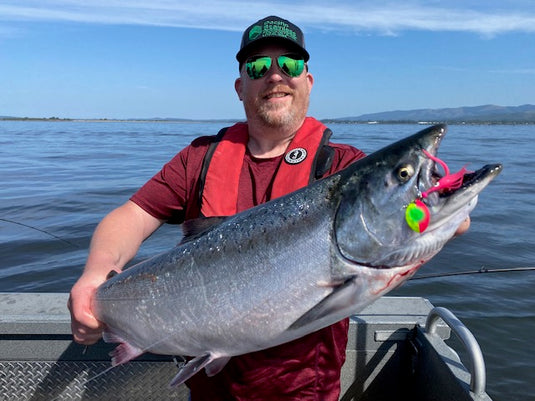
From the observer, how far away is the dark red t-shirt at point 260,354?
276 centimetres

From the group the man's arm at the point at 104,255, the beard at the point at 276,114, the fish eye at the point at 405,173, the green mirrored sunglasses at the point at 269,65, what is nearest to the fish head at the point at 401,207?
the fish eye at the point at 405,173

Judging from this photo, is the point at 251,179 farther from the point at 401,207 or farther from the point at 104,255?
the point at 401,207

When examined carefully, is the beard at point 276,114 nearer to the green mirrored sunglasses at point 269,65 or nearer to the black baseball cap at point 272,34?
the green mirrored sunglasses at point 269,65

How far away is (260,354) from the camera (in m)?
2.76

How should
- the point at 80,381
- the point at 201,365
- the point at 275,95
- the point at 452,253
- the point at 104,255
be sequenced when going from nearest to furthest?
the point at 201,365
the point at 104,255
the point at 275,95
the point at 80,381
the point at 452,253

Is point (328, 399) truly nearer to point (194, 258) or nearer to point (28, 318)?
point (194, 258)

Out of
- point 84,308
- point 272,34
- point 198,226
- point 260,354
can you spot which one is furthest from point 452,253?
point 84,308

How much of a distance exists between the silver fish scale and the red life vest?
1.63 m

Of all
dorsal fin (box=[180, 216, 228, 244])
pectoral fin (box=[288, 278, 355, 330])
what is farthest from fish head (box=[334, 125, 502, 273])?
dorsal fin (box=[180, 216, 228, 244])

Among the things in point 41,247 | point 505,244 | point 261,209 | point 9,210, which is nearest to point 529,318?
point 505,244

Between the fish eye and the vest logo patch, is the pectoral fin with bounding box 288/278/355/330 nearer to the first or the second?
the fish eye

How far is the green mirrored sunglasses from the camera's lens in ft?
10.6

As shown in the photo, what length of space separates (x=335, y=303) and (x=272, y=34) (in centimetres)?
188

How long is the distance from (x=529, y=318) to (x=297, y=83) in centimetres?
658
